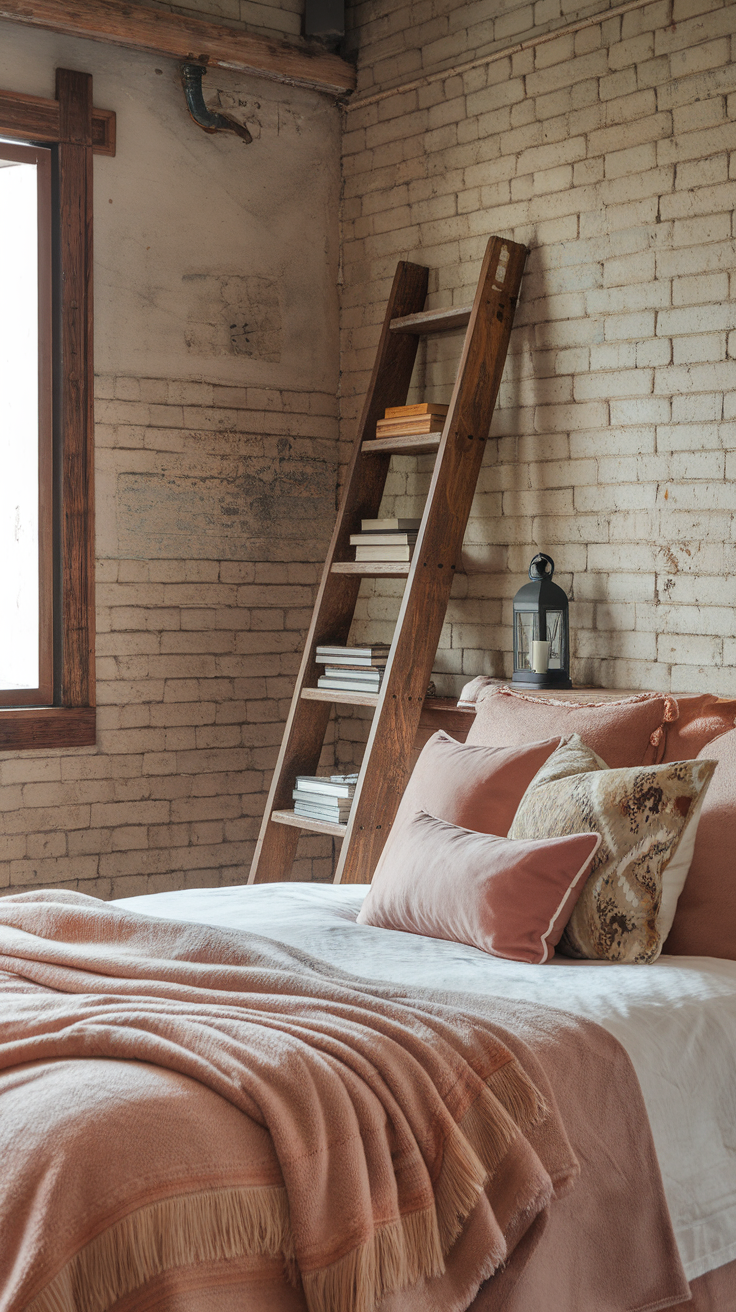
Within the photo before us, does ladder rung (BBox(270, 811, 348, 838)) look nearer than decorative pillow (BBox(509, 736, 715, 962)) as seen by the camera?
No

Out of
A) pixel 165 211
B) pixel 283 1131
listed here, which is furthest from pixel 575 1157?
pixel 165 211

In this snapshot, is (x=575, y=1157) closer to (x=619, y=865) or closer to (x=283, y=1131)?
(x=283, y=1131)

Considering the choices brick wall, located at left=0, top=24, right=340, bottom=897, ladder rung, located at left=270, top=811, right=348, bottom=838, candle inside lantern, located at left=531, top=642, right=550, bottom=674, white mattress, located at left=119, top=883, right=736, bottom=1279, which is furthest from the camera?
brick wall, located at left=0, top=24, right=340, bottom=897

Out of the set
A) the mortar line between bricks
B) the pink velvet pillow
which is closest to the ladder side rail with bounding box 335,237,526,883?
the mortar line between bricks

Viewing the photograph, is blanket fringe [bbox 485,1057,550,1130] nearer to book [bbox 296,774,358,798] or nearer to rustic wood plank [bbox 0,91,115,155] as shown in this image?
book [bbox 296,774,358,798]

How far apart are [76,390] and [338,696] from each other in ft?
4.37

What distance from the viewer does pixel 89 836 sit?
426cm

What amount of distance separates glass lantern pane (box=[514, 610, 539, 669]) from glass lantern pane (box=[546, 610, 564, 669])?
0.05 m

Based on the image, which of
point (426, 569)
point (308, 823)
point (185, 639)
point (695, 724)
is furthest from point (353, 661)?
point (695, 724)

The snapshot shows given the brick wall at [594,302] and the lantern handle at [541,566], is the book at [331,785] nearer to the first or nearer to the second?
the brick wall at [594,302]

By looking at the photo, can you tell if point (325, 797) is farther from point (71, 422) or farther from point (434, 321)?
point (434, 321)

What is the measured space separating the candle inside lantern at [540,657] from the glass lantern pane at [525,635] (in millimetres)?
83

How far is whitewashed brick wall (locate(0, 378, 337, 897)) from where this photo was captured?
425cm

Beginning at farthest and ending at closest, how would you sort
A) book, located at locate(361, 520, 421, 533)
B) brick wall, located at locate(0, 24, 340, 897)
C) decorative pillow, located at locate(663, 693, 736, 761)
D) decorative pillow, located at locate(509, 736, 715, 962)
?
brick wall, located at locate(0, 24, 340, 897) < book, located at locate(361, 520, 421, 533) < decorative pillow, located at locate(663, 693, 736, 761) < decorative pillow, located at locate(509, 736, 715, 962)
